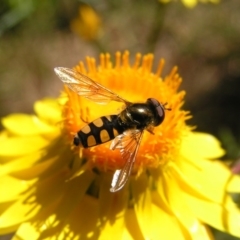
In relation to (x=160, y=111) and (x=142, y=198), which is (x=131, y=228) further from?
(x=160, y=111)

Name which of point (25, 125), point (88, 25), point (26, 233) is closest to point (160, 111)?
point (26, 233)

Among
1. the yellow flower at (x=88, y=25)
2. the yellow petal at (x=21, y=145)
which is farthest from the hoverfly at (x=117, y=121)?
the yellow flower at (x=88, y=25)

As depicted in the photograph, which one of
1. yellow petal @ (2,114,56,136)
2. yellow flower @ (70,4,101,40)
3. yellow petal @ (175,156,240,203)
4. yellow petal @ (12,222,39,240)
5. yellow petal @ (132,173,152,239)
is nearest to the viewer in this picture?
yellow petal @ (12,222,39,240)

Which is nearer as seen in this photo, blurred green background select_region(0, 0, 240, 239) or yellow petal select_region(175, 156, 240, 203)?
yellow petal select_region(175, 156, 240, 203)

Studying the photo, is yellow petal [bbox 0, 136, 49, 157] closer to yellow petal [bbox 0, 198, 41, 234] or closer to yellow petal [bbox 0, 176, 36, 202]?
yellow petal [bbox 0, 176, 36, 202]

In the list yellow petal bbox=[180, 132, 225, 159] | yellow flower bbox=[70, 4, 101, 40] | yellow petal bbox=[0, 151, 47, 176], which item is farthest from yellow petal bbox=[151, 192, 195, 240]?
yellow flower bbox=[70, 4, 101, 40]

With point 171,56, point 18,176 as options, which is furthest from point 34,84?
point 18,176
